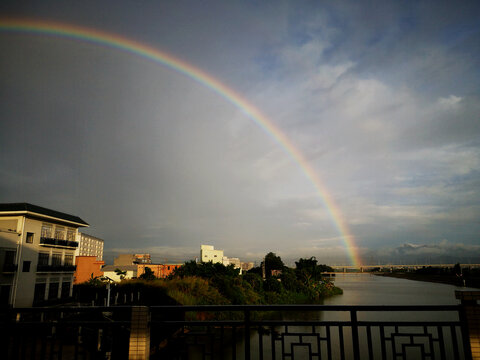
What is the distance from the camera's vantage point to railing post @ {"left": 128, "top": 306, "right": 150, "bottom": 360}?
3131 millimetres

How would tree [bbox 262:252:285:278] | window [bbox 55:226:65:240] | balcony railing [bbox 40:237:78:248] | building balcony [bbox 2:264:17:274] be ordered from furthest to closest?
tree [bbox 262:252:285:278] < window [bbox 55:226:65:240] < balcony railing [bbox 40:237:78:248] < building balcony [bbox 2:264:17:274]

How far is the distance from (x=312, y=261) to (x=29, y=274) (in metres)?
47.6

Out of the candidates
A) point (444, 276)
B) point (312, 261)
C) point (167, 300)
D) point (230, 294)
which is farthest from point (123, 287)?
point (444, 276)

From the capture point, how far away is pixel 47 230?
20.1 meters

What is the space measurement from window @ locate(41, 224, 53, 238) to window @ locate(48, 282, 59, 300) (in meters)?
2.96

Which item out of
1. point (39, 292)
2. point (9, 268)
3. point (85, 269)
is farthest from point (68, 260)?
point (85, 269)

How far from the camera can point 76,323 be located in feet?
10.2

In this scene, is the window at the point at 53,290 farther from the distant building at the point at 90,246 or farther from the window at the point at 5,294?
the distant building at the point at 90,246

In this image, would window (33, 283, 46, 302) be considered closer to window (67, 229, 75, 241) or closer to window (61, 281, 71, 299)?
window (61, 281, 71, 299)

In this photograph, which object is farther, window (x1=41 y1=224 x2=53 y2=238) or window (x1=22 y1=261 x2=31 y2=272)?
window (x1=41 y1=224 x2=53 y2=238)

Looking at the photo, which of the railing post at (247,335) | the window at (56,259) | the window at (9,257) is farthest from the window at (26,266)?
the railing post at (247,335)

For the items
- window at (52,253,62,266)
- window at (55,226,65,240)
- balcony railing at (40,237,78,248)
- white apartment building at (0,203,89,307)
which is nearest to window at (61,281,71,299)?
white apartment building at (0,203,89,307)

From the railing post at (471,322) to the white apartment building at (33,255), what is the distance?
19.1m

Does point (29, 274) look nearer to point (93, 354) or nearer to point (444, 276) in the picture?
point (93, 354)
